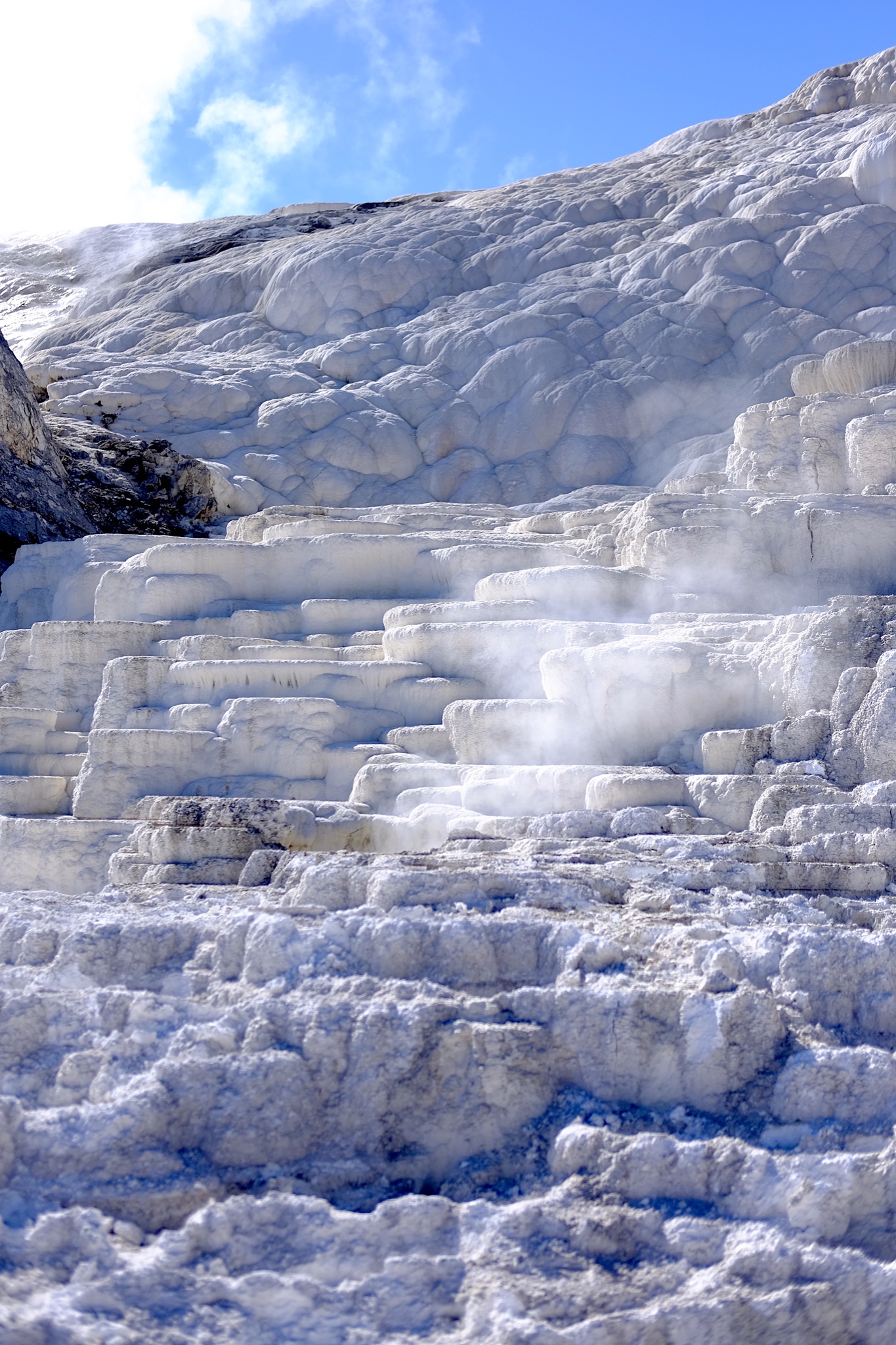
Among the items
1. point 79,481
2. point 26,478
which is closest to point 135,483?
point 79,481

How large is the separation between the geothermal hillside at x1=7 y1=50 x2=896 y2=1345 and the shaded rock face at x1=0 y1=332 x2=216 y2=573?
6.0 inches

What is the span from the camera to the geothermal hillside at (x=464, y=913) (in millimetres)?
2857

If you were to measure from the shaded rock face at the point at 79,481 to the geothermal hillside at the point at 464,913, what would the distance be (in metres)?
0.15

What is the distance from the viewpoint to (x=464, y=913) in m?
4.05

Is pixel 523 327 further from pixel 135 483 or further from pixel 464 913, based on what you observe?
pixel 464 913

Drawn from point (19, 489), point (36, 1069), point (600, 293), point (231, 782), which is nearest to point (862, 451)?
point (231, 782)

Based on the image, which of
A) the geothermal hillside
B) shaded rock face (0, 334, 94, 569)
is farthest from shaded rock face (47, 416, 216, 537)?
shaded rock face (0, 334, 94, 569)

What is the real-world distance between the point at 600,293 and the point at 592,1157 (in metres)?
21.7

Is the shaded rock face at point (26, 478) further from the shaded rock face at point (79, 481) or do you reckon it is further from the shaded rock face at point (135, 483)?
the shaded rock face at point (135, 483)

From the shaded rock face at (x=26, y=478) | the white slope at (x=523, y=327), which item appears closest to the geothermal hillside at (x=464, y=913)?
the shaded rock face at (x=26, y=478)

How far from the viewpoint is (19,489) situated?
15125 mm

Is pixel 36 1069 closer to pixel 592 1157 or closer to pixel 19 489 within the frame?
pixel 592 1157

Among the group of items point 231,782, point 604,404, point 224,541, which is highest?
point 604,404

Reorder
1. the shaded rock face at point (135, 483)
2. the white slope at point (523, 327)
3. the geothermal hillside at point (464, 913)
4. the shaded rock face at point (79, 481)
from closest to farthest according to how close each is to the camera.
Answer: the geothermal hillside at point (464, 913) < the shaded rock face at point (79, 481) < the shaded rock face at point (135, 483) < the white slope at point (523, 327)
